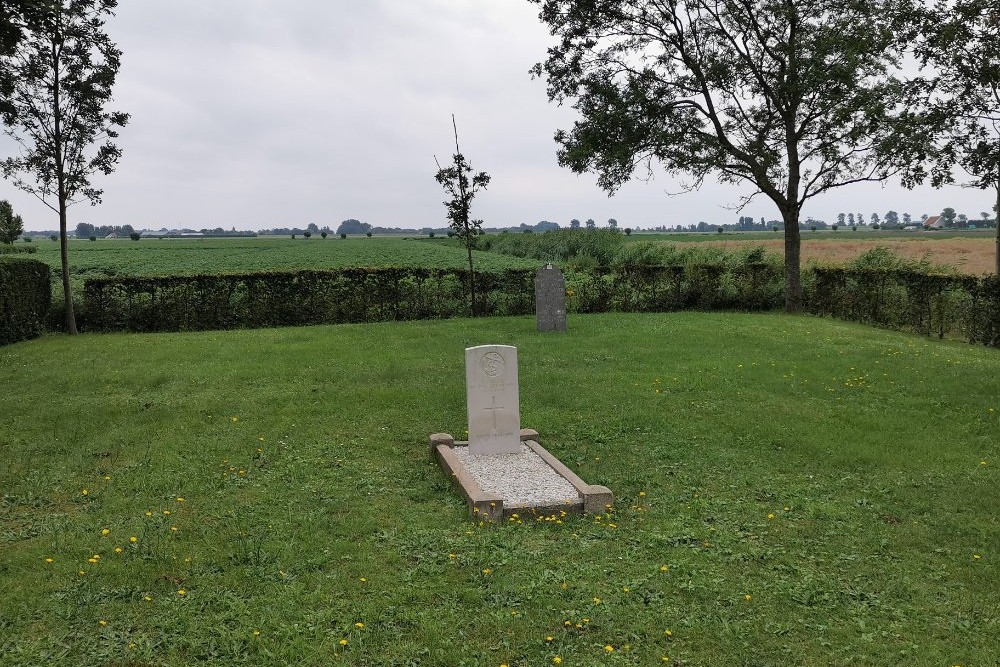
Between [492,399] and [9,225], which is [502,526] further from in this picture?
[9,225]

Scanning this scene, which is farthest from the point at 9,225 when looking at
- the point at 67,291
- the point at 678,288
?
the point at 678,288

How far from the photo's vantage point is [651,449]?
27.0ft

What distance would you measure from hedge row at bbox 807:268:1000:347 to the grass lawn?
19.5 ft

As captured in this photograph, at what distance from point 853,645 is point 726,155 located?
70.1ft

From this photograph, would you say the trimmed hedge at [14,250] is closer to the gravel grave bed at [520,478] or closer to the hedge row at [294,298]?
the hedge row at [294,298]

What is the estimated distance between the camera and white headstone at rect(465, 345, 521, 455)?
811 centimetres

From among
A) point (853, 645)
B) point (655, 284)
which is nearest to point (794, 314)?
point (655, 284)

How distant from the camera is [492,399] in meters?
8.18

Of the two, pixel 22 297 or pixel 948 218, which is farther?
pixel 948 218

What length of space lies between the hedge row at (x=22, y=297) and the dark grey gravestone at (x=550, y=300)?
11755mm

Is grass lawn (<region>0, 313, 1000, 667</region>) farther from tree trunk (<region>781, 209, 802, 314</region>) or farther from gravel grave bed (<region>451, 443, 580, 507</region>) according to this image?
tree trunk (<region>781, 209, 802, 314</region>)

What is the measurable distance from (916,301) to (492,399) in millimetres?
14784

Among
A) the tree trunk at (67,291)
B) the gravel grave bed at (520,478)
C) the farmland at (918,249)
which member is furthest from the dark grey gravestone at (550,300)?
the tree trunk at (67,291)

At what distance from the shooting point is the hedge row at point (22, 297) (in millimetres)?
16750
